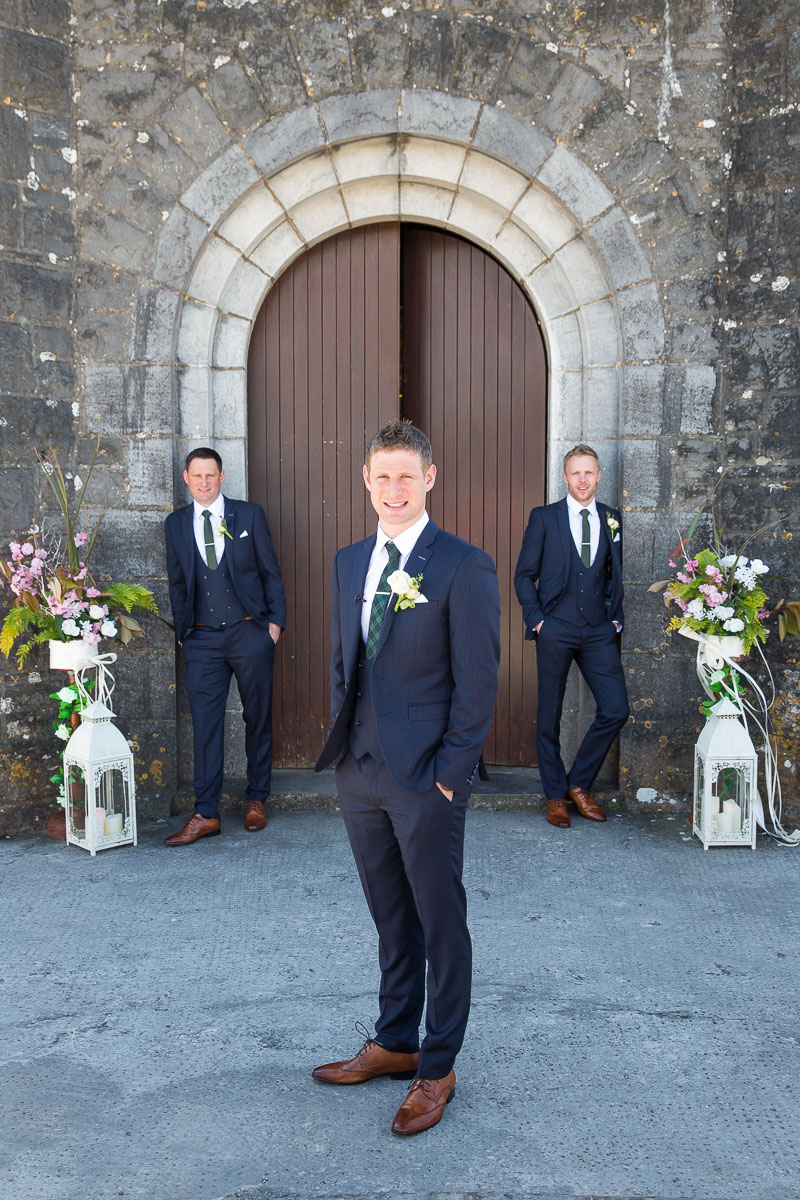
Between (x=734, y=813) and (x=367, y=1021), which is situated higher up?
(x=734, y=813)

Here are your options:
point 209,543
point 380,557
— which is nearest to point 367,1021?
point 380,557

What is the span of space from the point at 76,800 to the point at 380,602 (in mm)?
2736

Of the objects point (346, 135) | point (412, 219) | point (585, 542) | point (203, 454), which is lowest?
point (585, 542)

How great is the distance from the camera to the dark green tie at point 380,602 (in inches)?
96.3

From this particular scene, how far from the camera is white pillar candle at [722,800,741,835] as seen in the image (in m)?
4.53

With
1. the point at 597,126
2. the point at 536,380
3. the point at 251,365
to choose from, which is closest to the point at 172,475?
the point at 251,365

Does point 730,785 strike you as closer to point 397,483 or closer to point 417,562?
point 417,562

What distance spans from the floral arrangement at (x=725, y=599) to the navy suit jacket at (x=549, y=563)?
250mm

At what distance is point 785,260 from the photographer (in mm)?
4699

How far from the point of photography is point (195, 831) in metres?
4.60

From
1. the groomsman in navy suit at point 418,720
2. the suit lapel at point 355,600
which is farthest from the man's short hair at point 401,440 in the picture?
the suit lapel at point 355,600

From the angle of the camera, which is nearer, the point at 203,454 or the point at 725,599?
the point at 725,599

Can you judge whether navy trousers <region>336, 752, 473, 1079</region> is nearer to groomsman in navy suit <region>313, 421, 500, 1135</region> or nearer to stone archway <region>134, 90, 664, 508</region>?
groomsman in navy suit <region>313, 421, 500, 1135</region>

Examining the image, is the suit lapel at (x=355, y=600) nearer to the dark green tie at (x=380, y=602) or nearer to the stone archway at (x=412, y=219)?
the dark green tie at (x=380, y=602)
